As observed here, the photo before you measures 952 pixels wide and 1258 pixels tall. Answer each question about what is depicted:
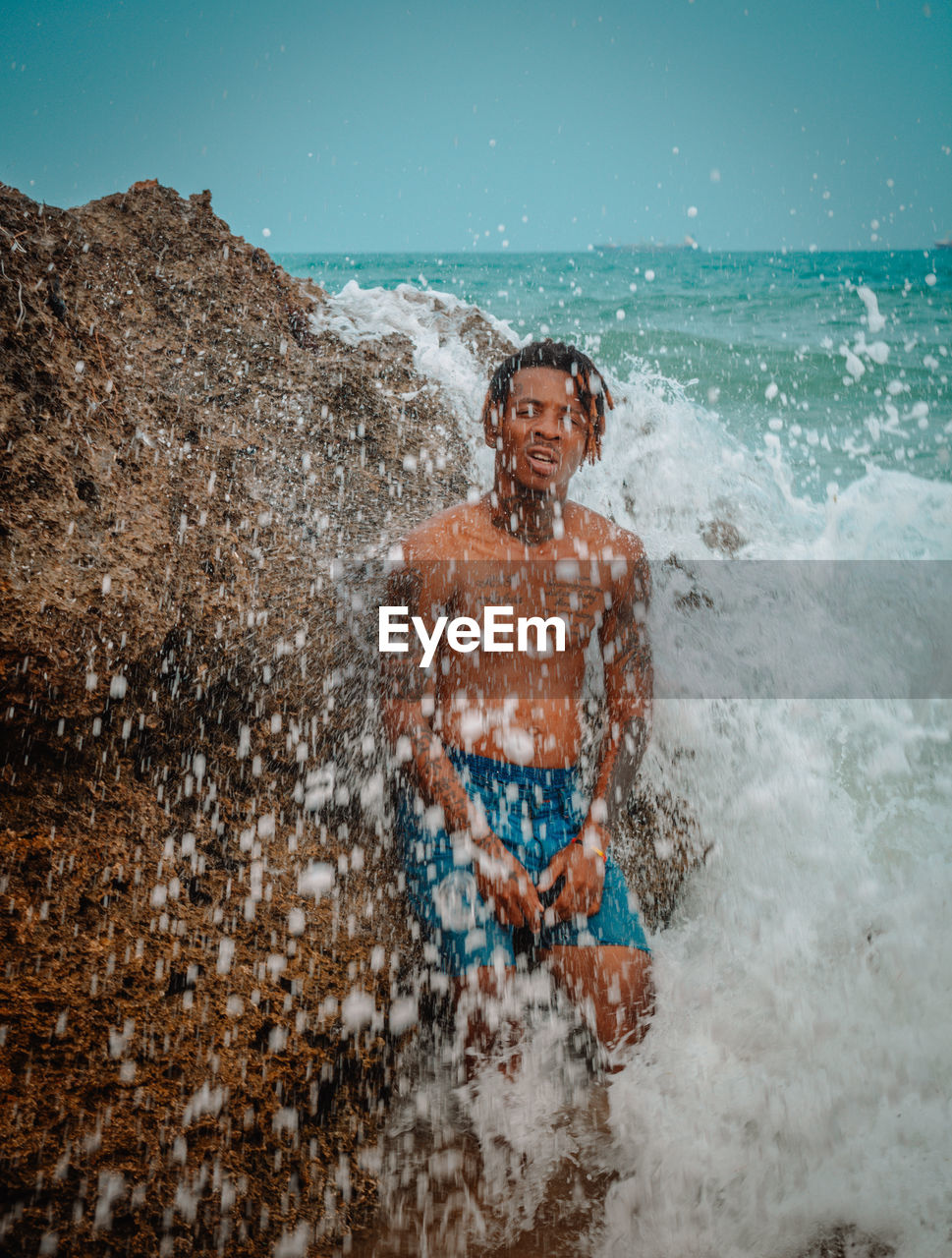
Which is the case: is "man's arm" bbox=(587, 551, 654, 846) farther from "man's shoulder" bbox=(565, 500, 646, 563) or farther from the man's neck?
the man's neck

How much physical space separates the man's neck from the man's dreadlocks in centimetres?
23

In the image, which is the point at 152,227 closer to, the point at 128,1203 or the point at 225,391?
the point at 225,391

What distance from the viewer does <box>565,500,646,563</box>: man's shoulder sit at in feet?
7.32

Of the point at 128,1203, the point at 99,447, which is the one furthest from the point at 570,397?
the point at 128,1203

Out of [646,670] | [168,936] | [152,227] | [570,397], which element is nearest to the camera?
[168,936]

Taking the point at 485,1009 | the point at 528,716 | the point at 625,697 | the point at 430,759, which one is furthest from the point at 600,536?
the point at 485,1009

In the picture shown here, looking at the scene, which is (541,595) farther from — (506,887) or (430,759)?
(506,887)

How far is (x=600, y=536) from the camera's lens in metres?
2.25

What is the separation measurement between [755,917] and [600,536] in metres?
1.49

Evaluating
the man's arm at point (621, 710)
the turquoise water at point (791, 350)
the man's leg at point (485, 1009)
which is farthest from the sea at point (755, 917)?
the turquoise water at point (791, 350)

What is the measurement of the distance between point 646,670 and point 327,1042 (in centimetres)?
141

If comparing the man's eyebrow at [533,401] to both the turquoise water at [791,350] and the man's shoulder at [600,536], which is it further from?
the turquoise water at [791,350]

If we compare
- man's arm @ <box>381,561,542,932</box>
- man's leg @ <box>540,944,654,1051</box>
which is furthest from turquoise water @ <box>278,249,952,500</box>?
man's leg @ <box>540,944,654,1051</box>

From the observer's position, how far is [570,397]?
81.5 inches
